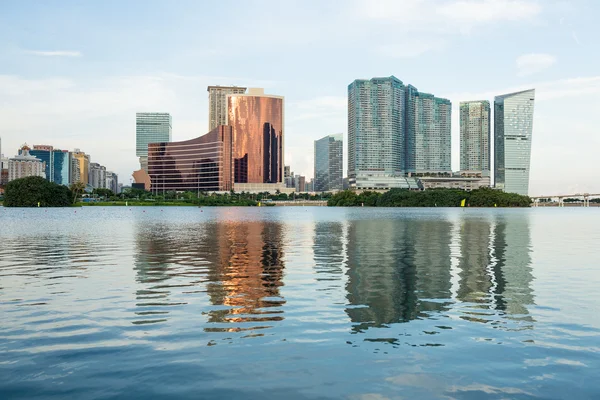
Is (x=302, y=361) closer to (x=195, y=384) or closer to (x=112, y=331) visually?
(x=195, y=384)

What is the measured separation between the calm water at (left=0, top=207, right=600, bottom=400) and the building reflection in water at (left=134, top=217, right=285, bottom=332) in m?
0.14

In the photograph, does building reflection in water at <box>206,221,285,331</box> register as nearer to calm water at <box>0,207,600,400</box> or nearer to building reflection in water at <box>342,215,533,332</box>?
calm water at <box>0,207,600,400</box>

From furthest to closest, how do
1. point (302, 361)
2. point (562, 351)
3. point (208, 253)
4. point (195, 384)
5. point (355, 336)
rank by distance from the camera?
1. point (208, 253)
2. point (355, 336)
3. point (562, 351)
4. point (302, 361)
5. point (195, 384)

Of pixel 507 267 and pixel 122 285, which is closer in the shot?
pixel 122 285

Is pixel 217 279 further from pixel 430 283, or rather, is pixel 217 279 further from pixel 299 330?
pixel 299 330

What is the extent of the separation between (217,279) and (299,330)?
13.4 meters

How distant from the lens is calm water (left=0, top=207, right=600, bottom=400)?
528 inches

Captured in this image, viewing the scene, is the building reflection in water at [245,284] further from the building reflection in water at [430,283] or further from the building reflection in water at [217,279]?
the building reflection in water at [430,283]

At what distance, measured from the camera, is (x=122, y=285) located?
95.8 ft

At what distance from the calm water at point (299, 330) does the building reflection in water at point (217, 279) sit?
14 centimetres

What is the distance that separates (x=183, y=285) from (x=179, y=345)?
12484 mm

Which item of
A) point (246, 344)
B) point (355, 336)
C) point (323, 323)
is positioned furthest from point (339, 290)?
point (246, 344)

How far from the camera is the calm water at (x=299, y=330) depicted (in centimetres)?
1341

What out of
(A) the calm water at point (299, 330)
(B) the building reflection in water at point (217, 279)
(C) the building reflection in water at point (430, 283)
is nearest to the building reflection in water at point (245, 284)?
(B) the building reflection in water at point (217, 279)
